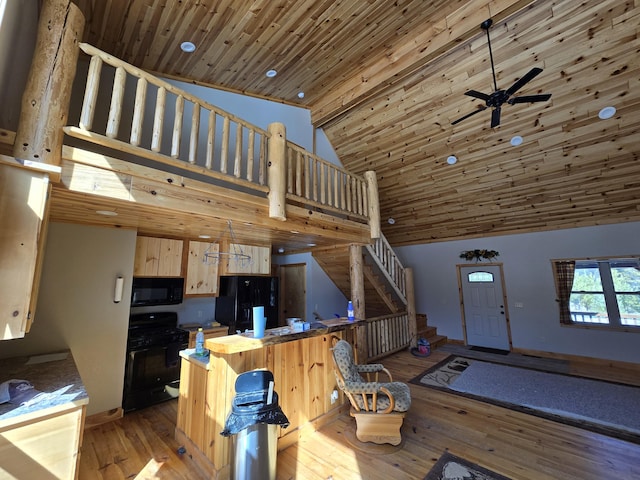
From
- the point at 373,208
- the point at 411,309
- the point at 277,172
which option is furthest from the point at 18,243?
the point at 411,309

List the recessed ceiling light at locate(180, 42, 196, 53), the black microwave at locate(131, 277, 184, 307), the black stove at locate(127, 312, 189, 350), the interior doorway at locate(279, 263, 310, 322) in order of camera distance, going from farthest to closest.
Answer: the interior doorway at locate(279, 263, 310, 322)
the black microwave at locate(131, 277, 184, 307)
the black stove at locate(127, 312, 189, 350)
the recessed ceiling light at locate(180, 42, 196, 53)

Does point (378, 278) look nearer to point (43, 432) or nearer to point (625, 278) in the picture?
point (625, 278)

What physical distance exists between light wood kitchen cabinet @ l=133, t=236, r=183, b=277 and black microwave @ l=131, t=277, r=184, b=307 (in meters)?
0.08

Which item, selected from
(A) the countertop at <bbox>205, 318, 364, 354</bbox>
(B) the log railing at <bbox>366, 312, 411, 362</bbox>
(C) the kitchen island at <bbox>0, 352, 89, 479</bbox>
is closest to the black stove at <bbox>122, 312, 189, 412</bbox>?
(C) the kitchen island at <bbox>0, 352, 89, 479</bbox>

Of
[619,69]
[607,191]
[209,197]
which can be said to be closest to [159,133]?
[209,197]

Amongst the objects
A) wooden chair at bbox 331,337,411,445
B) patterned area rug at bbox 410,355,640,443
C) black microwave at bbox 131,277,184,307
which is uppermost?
black microwave at bbox 131,277,184,307

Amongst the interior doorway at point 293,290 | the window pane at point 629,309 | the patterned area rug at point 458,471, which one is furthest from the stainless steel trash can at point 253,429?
the window pane at point 629,309

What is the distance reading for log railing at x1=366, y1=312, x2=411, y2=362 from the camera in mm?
5113

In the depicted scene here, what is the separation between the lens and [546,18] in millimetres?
3334

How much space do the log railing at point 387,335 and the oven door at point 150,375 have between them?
10.6 feet

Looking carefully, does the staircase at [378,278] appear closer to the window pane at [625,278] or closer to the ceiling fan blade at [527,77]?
the ceiling fan blade at [527,77]

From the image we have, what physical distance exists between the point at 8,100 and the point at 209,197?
1521 millimetres

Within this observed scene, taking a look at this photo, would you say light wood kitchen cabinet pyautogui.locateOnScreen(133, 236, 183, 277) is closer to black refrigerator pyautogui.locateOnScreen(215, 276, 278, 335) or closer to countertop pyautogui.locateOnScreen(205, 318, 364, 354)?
black refrigerator pyautogui.locateOnScreen(215, 276, 278, 335)

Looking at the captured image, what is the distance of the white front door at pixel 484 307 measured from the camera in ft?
20.6
